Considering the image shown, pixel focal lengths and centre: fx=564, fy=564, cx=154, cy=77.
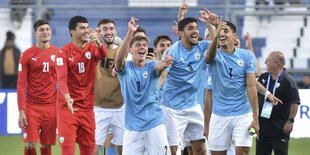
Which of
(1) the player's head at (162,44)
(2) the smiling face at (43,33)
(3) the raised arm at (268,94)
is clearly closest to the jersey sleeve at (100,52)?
(1) the player's head at (162,44)

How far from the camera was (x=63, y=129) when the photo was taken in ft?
23.5

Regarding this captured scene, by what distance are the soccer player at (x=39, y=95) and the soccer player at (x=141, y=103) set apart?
1881 mm

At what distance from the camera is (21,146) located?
36.6ft

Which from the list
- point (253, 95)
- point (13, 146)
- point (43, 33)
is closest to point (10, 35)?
point (13, 146)

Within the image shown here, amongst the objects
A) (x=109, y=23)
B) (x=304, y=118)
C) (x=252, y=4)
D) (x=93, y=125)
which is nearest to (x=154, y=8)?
(x=252, y=4)

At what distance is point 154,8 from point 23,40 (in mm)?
3436

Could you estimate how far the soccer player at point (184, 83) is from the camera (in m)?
7.35

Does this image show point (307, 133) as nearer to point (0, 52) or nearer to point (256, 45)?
point (256, 45)

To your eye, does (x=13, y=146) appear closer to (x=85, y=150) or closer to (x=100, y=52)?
(x=85, y=150)

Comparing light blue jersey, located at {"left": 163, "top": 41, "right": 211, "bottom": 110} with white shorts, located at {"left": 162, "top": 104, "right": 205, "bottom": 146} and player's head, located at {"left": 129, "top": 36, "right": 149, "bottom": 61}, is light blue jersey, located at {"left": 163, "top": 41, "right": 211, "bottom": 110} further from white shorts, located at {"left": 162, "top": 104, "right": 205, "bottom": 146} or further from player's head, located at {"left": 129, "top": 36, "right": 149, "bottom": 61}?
player's head, located at {"left": 129, "top": 36, "right": 149, "bottom": 61}

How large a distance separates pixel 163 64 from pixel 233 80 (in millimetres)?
1054

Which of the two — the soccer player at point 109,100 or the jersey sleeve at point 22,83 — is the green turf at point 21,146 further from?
the jersey sleeve at point 22,83

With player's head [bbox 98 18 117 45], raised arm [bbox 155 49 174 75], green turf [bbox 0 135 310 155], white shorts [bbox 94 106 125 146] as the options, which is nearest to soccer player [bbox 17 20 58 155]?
white shorts [bbox 94 106 125 146]

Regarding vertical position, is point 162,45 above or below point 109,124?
above
